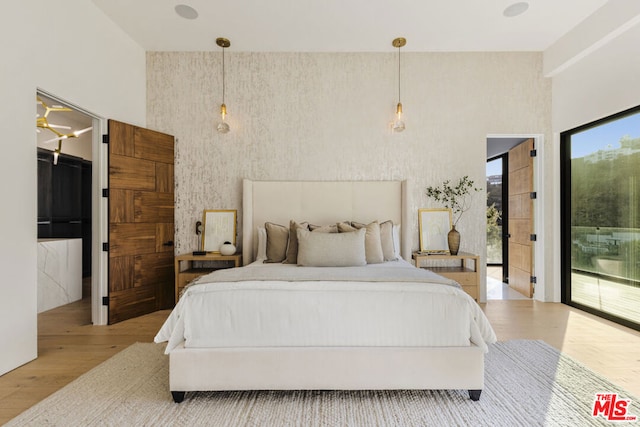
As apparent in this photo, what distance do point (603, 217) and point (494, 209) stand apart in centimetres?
342

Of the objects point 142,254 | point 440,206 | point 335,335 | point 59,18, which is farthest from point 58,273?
point 440,206

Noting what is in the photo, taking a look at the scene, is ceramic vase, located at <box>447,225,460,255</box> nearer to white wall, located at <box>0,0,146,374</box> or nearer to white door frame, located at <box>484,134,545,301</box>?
white door frame, located at <box>484,134,545,301</box>

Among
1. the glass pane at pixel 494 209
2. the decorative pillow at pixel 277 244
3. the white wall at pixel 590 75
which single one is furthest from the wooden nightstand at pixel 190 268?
the glass pane at pixel 494 209

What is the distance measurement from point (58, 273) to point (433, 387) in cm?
443

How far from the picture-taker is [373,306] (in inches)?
76.0

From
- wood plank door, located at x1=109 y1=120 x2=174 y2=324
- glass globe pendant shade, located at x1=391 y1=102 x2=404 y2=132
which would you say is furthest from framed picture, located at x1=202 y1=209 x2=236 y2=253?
glass globe pendant shade, located at x1=391 y1=102 x2=404 y2=132

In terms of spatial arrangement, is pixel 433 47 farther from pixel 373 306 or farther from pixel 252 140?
pixel 373 306

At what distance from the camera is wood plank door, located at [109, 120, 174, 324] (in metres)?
3.50

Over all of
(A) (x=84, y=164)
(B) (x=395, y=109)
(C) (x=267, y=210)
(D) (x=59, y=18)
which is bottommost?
(C) (x=267, y=210)

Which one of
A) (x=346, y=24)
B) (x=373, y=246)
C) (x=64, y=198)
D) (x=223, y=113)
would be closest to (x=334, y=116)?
(x=346, y=24)

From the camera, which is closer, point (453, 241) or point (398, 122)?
point (453, 241)

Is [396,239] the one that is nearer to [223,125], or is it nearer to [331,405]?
[331,405]

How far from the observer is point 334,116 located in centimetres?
420

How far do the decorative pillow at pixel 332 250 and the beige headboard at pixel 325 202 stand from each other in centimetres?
94
